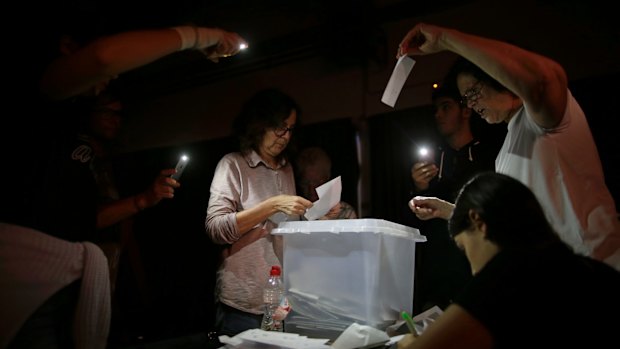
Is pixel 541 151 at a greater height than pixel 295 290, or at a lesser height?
greater

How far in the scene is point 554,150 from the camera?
4.02 ft

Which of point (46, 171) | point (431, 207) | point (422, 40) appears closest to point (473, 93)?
point (422, 40)

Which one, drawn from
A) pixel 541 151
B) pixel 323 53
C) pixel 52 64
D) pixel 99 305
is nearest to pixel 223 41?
pixel 52 64

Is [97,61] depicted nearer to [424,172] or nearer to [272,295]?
[272,295]

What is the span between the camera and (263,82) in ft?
13.9

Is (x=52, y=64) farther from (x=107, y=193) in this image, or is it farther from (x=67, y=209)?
(x=107, y=193)

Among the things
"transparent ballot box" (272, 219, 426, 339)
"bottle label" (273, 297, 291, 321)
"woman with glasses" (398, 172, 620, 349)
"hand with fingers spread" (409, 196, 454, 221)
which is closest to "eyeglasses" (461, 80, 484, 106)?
"hand with fingers spread" (409, 196, 454, 221)

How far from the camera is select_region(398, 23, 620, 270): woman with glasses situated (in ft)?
3.84

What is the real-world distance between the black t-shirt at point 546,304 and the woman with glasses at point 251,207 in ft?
3.34

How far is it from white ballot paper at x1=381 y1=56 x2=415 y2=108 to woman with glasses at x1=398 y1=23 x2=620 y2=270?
0.69 ft

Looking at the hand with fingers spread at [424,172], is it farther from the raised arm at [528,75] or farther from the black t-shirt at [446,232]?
the raised arm at [528,75]

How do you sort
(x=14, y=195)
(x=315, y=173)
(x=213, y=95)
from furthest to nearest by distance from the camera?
(x=213, y=95) < (x=315, y=173) < (x=14, y=195)

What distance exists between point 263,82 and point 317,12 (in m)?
0.94

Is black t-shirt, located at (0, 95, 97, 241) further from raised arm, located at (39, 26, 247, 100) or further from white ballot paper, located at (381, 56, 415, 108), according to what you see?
white ballot paper, located at (381, 56, 415, 108)
